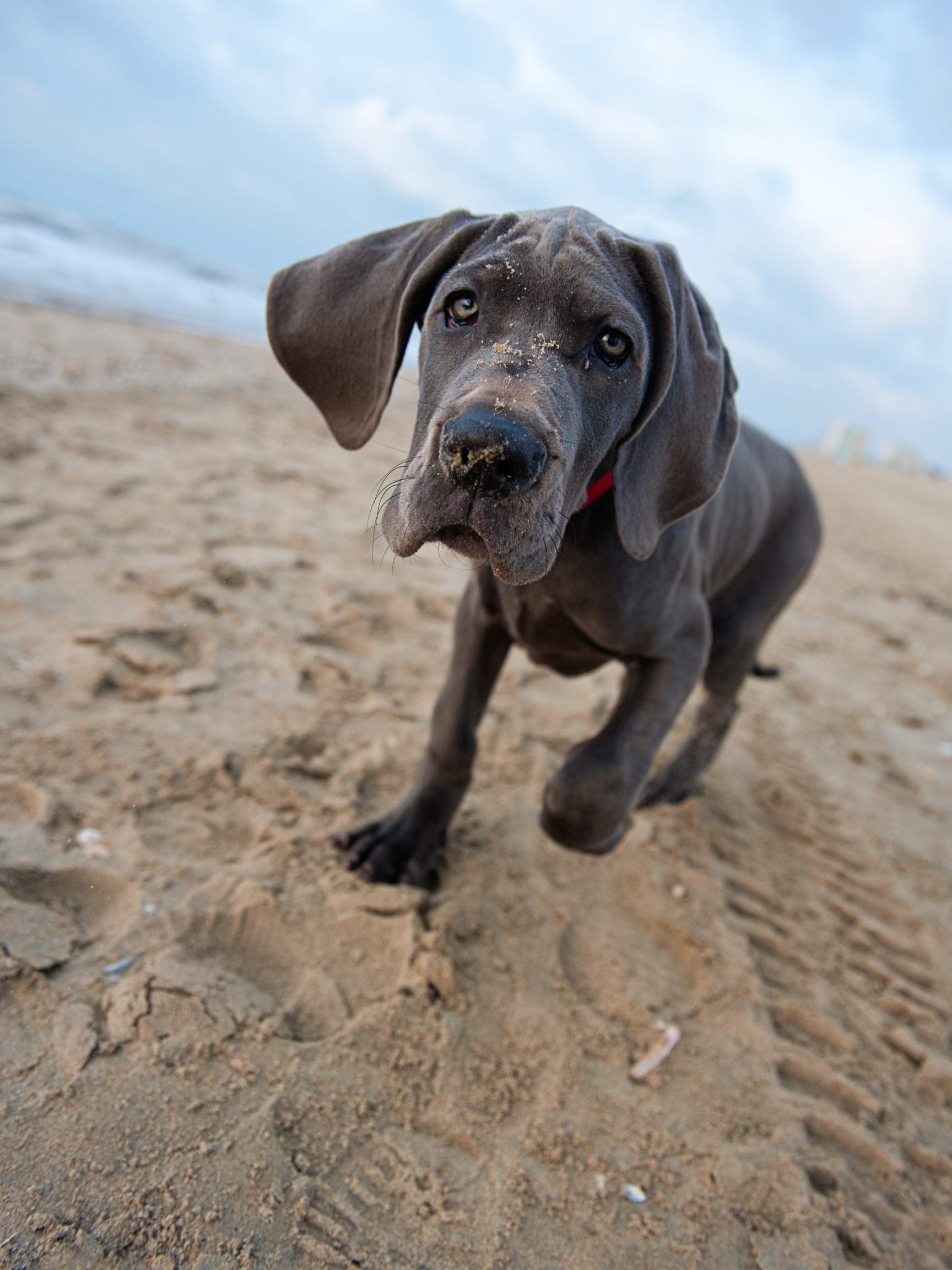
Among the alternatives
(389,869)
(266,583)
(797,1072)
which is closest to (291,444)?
(266,583)

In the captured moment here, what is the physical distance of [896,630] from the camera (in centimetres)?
803

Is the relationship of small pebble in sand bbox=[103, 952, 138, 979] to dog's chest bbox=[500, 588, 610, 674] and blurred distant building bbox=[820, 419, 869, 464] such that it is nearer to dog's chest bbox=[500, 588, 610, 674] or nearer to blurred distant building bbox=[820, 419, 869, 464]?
dog's chest bbox=[500, 588, 610, 674]

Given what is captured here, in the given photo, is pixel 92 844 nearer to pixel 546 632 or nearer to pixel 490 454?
pixel 546 632

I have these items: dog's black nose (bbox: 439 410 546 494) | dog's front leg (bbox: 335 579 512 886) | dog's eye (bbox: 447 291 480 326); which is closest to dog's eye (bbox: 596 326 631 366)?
dog's eye (bbox: 447 291 480 326)

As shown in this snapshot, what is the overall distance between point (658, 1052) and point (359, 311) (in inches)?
87.8

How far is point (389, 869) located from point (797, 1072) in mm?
1330

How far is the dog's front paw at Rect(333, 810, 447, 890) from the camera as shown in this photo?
2846mm

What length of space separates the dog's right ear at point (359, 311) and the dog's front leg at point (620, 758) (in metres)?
1.11

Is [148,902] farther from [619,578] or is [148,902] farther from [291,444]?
[291,444]

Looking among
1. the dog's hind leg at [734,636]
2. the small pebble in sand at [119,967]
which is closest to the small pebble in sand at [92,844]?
the small pebble in sand at [119,967]

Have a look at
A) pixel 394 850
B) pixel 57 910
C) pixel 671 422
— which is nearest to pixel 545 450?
pixel 671 422

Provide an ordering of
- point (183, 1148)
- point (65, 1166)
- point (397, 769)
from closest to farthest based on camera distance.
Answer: point (65, 1166) < point (183, 1148) < point (397, 769)

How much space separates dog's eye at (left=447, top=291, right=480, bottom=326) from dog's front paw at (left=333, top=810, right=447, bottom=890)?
1538 millimetres

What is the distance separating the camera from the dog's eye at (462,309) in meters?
2.21
